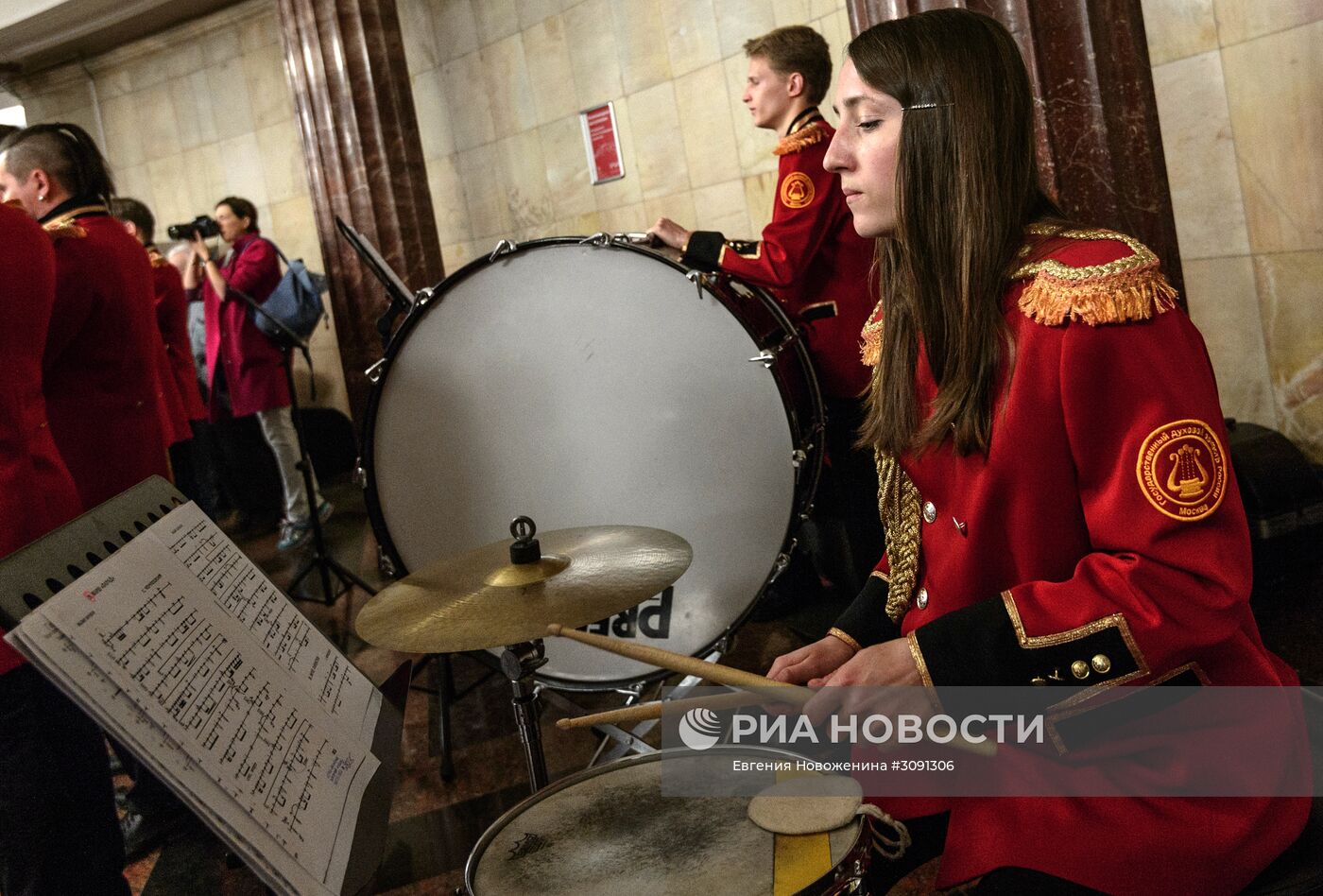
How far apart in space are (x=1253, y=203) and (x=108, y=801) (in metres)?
3.33

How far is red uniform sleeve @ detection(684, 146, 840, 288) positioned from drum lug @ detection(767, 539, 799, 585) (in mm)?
739

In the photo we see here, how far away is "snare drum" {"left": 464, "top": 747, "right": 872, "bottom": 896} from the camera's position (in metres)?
1.09

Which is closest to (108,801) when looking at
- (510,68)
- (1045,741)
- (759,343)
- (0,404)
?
(0,404)

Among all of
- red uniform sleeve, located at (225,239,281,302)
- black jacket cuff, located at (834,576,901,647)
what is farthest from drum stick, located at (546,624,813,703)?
red uniform sleeve, located at (225,239,281,302)

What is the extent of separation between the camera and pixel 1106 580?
1.10m

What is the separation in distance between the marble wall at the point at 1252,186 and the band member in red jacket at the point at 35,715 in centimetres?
309

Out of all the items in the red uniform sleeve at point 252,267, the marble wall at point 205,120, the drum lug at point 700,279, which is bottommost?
the drum lug at point 700,279

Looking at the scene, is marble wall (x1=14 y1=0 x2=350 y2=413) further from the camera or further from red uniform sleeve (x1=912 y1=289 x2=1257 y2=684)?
red uniform sleeve (x1=912 y1=289 x2=1257 y2=684)

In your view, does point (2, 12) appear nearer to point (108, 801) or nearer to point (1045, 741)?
point (108, 801)

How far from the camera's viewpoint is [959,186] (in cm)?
125

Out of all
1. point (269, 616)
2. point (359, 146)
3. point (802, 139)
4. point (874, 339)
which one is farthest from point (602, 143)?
point (269, 616)

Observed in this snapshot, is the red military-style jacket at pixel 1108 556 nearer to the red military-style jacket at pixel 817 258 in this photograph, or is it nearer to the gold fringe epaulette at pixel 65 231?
the red military-style jacket at pixel 817 258

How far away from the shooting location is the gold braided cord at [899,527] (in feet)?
4.64

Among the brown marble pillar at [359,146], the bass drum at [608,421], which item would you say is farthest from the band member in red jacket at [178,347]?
the bass drum at [608,421]
